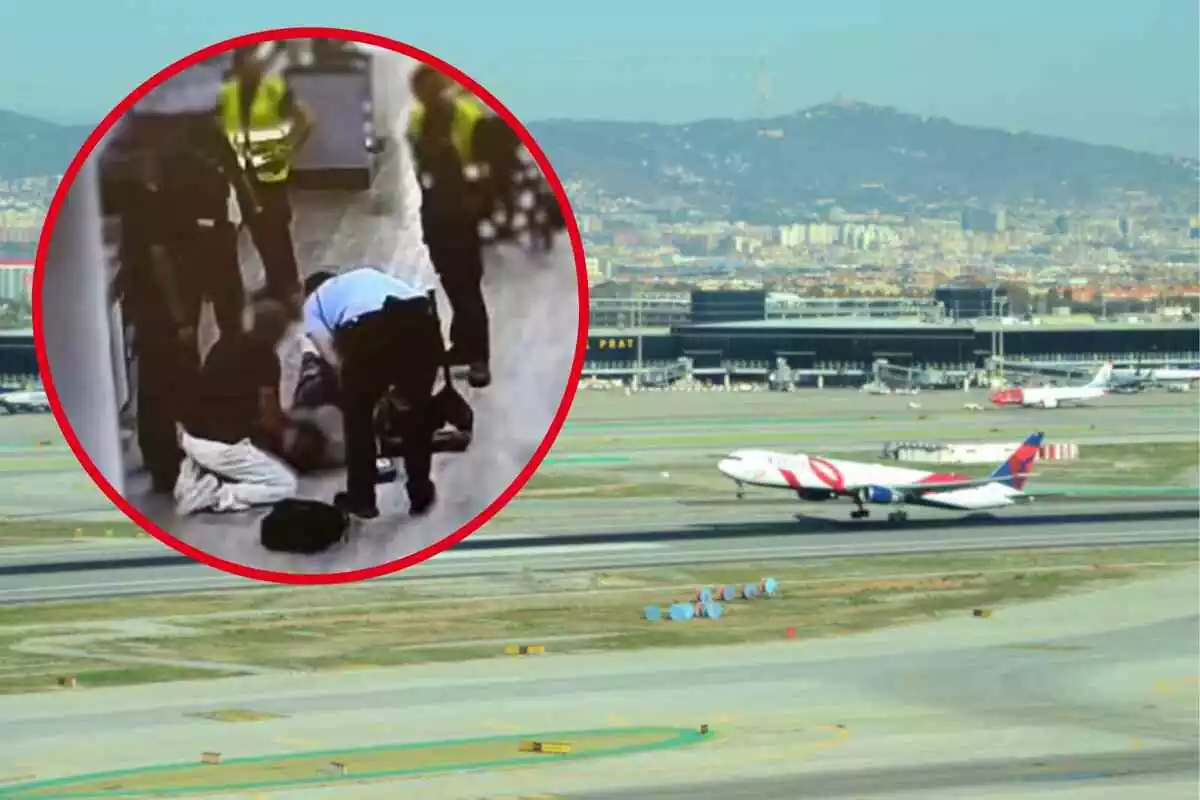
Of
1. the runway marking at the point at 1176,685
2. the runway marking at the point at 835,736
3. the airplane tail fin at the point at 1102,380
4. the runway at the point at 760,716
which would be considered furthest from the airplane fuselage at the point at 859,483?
the airplane tail fin at the point at 1102,380

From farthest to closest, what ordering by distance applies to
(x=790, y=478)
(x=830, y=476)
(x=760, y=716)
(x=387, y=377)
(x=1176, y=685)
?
(x=790, y=478)
(x=830, y=476)
(x=1176, y=685)
(x=760, y=716)
(x=387, y=377)

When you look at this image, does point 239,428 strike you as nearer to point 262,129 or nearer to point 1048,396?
point 262,129

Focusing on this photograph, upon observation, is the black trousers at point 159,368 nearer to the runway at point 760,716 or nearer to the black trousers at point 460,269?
the black trousers at point 460,269

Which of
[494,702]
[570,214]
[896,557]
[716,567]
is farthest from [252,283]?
[896,557]

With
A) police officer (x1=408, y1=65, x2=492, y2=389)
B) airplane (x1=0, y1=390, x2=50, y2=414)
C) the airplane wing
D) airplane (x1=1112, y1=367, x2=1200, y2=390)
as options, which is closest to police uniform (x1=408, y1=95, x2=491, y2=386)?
police officer (x1=408, y1=65, x2=492, y2=389)

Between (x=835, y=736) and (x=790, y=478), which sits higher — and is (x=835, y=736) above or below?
above

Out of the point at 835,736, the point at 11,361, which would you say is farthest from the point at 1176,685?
the point at 11,361
